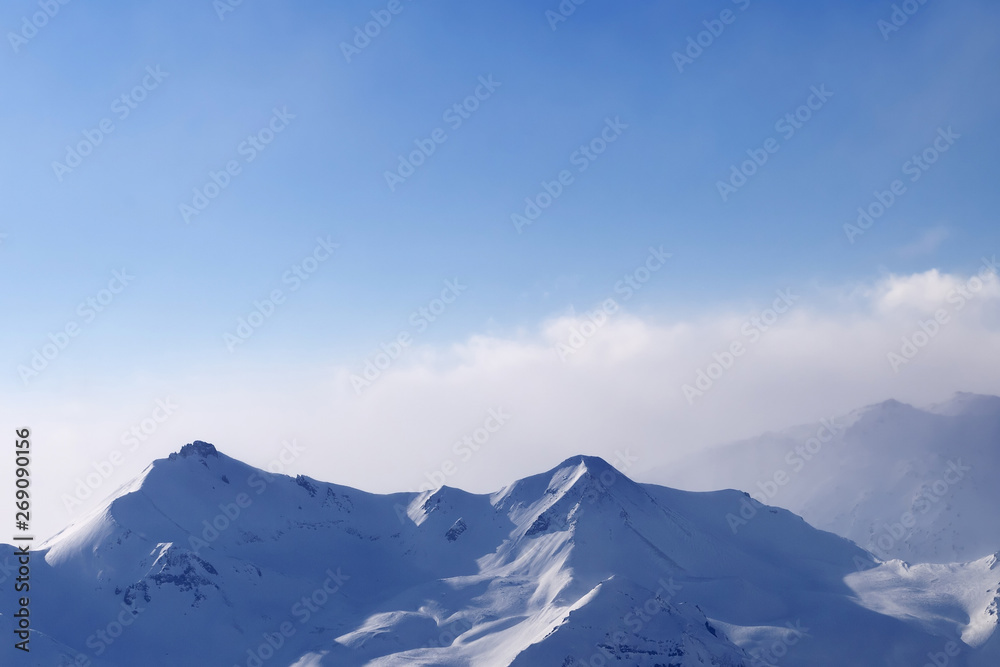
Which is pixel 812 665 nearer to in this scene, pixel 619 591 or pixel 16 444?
pixel 619 591

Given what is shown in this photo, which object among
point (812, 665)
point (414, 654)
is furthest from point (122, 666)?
point (812, 665)

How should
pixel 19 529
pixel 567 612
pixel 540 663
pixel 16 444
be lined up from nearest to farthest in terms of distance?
pixel 16 444 → pixel 19 529 → pixel 540 663 → pixel 567 612

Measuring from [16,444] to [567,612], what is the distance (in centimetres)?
13220

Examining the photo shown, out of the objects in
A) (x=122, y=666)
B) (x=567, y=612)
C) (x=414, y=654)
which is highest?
(x=567, y=612)

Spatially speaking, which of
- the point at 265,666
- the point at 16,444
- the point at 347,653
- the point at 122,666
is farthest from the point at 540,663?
the point at 16,444

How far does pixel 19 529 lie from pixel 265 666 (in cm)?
10410

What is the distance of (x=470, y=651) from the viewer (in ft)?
647

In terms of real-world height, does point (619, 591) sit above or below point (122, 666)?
above

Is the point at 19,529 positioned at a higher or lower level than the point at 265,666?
higher

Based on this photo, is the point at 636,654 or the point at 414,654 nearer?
the point at 636,654

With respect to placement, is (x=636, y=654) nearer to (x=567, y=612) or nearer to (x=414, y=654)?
(x=567, y=612)

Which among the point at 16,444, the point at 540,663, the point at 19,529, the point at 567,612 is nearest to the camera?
the point at 16,444

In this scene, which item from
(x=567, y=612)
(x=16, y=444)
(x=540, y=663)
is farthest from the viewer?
(x=567, y=612)

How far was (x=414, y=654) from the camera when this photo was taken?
198 meters
